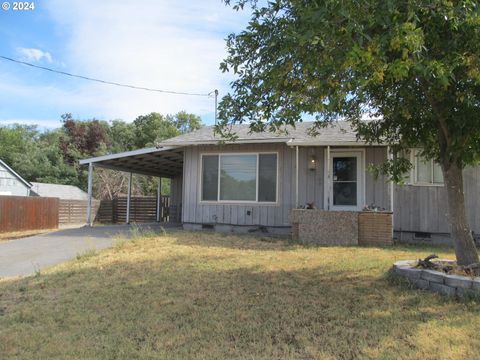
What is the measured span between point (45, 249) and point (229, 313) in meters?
6.22

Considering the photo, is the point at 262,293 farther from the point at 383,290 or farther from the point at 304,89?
the point at 304,89

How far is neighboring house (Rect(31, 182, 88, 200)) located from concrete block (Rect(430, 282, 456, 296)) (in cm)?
2676

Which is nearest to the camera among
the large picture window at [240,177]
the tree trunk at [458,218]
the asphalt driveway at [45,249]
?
the tree trunk at [458,218]

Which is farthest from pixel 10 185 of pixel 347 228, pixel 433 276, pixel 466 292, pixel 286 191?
pixel 466 292

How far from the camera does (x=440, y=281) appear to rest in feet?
18.0

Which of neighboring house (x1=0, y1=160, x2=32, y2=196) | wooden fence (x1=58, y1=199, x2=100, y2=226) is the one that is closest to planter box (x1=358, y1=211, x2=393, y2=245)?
wooden fence (x1=58, y1=199, x2=100, y2=226)

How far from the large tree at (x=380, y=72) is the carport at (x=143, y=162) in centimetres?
851

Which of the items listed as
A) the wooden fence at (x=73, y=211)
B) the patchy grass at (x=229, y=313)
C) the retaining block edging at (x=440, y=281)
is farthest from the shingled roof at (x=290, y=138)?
the wooden fence at (x=73, y=211)

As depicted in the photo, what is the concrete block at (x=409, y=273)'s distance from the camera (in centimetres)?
585

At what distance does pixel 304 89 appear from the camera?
4.61 m

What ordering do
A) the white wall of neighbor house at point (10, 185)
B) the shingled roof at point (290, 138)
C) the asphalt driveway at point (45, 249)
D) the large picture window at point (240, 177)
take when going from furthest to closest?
the white wall of neighbor house at point (10, 185), the large picture window at point (240, 177), the shingled roof at point (290, 138), the asphalt driveway at point (45, 249)

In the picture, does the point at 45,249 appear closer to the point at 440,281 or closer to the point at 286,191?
the point at 286,191

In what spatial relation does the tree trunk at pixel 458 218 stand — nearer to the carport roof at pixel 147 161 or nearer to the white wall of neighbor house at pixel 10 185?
the carport roof at pixel 147 161

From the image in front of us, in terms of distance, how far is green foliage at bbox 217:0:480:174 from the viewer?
Result: 362 cm
